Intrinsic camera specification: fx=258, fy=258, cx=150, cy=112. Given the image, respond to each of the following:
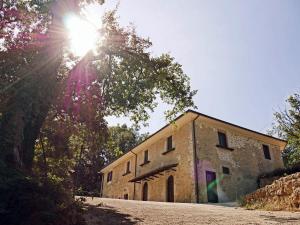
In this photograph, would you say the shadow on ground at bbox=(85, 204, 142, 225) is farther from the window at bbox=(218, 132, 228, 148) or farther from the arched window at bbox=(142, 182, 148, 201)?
the arched window at bbox=(142, 182, 148, 201)

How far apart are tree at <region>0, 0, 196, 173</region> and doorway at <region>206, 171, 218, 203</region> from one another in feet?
19.3

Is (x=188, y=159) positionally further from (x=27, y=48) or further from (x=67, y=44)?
(x=27, y=48)

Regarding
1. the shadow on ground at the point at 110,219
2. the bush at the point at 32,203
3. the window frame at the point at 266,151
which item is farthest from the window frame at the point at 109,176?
the bush at the point at 32,203

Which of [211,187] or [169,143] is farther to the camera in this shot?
[169,143]

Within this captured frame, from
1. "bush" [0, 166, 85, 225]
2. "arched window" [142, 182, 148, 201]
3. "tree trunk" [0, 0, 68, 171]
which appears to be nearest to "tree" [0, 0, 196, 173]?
"tree trunk" [0, 0, 68, 171]

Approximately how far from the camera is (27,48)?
7.17m

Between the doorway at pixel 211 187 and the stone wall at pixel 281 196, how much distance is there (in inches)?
192

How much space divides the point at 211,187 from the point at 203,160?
1.65m

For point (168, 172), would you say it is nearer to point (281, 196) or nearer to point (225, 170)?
point (225, 170)

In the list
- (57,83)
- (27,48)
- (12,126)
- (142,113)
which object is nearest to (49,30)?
(27,48)

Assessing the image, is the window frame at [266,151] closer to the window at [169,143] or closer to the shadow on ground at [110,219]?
the window at [169,143]

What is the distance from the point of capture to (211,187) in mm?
15555

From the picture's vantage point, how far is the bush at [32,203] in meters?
3.59

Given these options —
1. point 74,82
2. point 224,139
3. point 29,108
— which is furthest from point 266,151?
point 29,108
